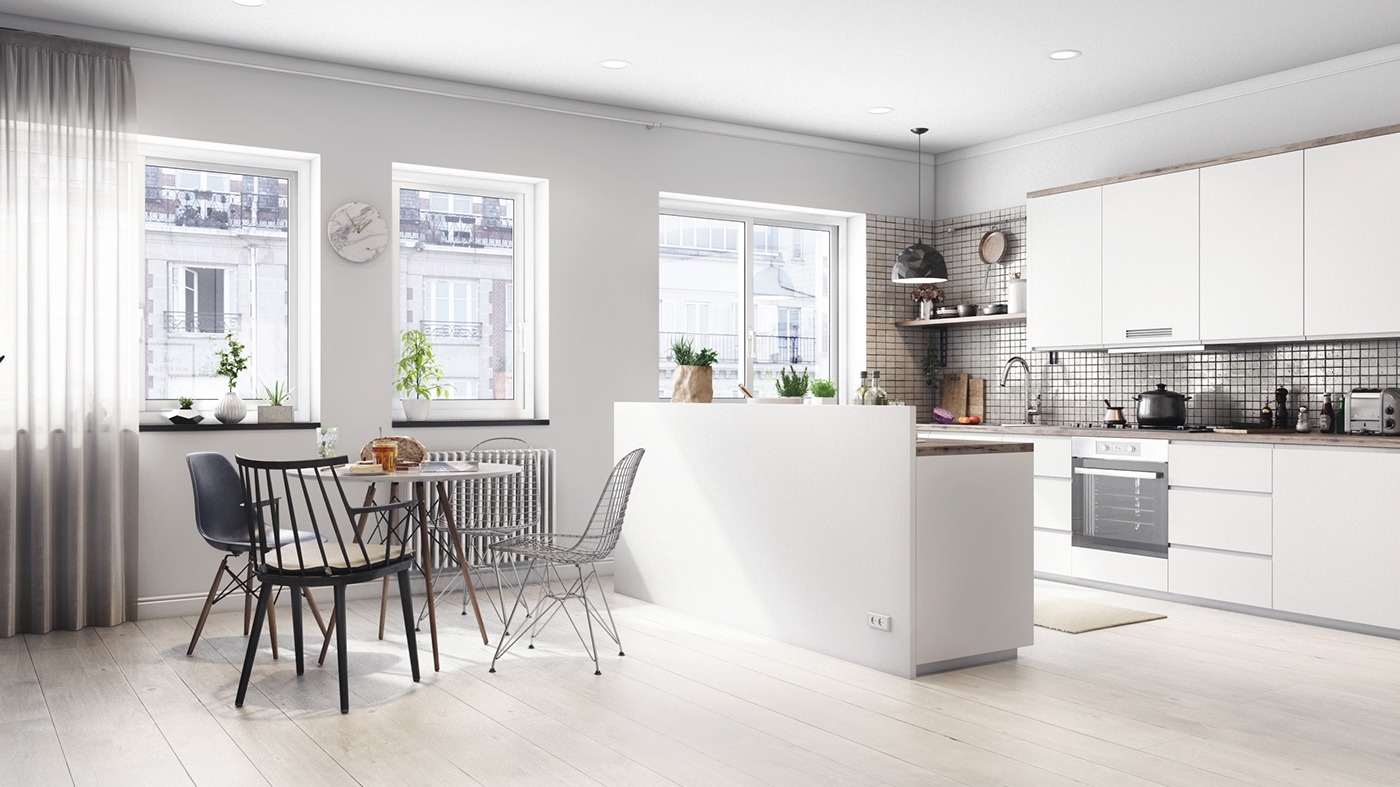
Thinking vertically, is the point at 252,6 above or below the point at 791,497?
above

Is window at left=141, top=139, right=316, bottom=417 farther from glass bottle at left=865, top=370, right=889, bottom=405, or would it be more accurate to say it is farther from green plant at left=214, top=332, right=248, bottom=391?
glass bottle at left=865, top=370, right=889, bottom=405

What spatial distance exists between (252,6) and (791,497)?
10.0 feet

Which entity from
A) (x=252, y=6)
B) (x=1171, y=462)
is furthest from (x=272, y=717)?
(x=1171, y=462)

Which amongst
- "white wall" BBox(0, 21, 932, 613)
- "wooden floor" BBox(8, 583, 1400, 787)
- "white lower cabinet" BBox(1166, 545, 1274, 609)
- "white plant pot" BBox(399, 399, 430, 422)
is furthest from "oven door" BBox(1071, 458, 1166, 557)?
"white plant pot" BBox(399, 399, 430, 422)

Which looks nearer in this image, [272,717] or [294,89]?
[272,717]

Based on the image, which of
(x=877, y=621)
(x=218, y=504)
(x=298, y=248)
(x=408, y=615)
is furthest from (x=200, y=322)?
(x=877, y=621)

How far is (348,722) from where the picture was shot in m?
3.44

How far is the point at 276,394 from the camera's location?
5516mm

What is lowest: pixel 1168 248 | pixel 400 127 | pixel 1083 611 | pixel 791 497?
pixel 1083 611

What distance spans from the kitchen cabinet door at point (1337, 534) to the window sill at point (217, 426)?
459 cm

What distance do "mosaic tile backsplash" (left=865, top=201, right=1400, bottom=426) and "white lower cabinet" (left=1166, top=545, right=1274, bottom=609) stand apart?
92 cm

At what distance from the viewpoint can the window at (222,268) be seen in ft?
17.5

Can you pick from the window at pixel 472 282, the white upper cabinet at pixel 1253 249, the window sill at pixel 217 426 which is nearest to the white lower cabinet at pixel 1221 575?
the white upper cabinet at pixel 1253 249

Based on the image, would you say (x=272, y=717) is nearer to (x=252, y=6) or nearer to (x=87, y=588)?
(x=87, y=588)
